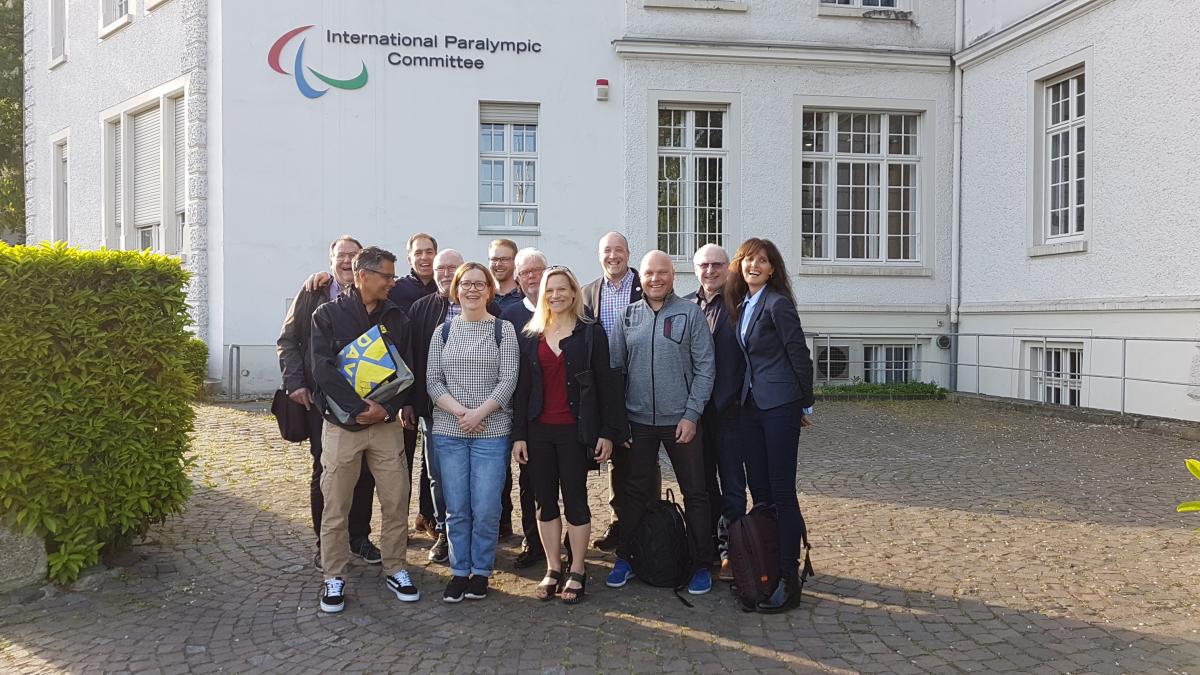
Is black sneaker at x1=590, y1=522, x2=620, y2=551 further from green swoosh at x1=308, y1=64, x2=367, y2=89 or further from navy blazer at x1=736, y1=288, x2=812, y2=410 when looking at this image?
green swoosh at x1=308, y1=64, x2=367, y2=89

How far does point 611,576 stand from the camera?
16.8 ft

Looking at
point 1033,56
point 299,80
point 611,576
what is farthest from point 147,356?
point 1033,56

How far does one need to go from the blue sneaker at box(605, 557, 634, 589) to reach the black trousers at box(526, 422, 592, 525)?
39 centimetres

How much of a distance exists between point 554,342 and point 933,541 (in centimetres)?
283

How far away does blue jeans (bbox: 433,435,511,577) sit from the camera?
193 inches

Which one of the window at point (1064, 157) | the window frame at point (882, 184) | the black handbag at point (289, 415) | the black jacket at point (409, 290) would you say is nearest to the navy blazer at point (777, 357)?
the black jacket at point (409, 290)

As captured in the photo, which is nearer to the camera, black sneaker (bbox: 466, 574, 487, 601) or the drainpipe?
black sneaker (bbox: 466, 574, 487, 601)

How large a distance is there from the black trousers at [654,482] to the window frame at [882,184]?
982 cm

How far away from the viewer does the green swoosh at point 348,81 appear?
1304 cm

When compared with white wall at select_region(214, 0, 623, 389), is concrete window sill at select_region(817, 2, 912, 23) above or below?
above

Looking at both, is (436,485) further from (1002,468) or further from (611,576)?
(1002,468)

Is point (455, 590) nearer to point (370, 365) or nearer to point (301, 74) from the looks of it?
point (370, 365)

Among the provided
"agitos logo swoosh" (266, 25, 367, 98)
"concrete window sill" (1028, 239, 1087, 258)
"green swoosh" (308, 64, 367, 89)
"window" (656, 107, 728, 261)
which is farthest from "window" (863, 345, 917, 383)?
→ "agitos logo swoosh" (266, 25, 367, 98)

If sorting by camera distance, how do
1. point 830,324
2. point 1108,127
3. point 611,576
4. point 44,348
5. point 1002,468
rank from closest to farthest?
point 44,348 < point 611,576 < point 1002,468 < point 1108,127 < point 830,324
